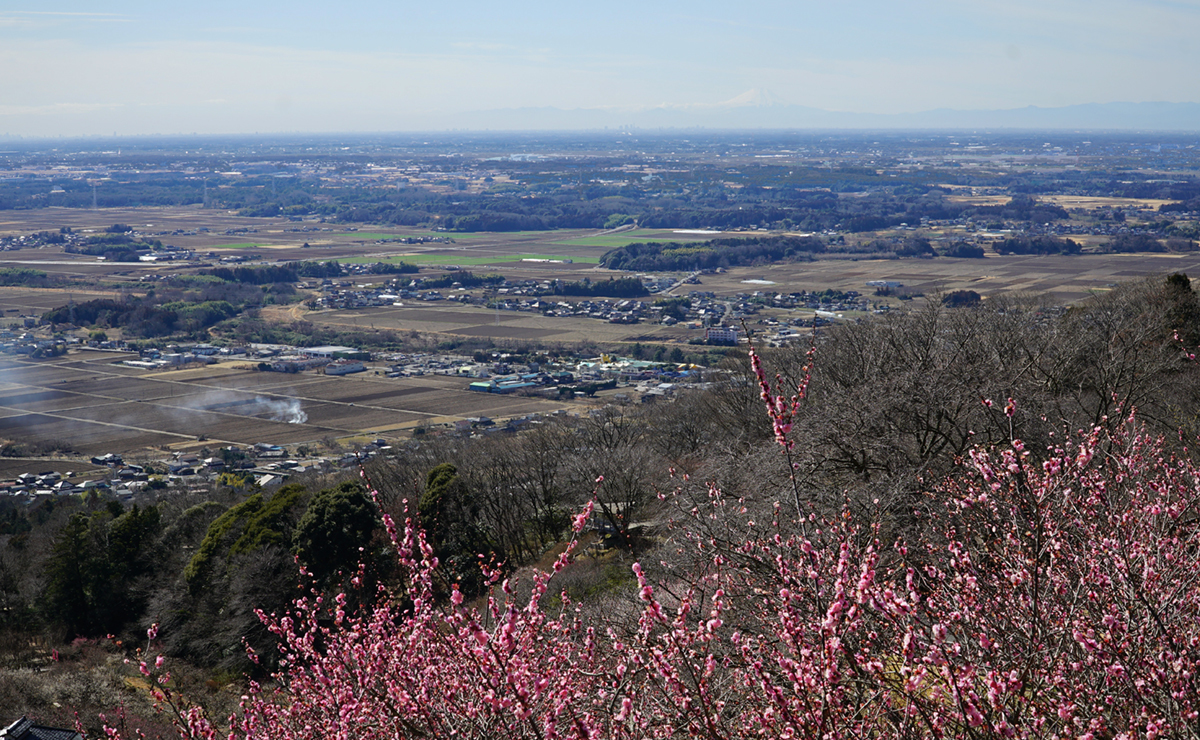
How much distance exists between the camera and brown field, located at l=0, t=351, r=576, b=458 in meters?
45.5

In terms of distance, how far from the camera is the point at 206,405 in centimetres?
5125

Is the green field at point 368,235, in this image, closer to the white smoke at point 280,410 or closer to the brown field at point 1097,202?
the white smoke at point 280,410

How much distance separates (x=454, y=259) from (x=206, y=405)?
6112 centimetres

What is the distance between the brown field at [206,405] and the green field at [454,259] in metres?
48.3

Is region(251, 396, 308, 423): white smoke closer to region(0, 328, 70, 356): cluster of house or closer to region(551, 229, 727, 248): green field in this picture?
region(0, 328, 70, 356): cluster of house

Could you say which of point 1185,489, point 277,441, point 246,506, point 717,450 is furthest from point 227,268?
point 1185,489

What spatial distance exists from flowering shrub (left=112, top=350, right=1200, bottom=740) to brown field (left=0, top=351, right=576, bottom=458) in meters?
39.0

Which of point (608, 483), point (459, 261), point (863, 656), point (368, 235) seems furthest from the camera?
point (368, 235)

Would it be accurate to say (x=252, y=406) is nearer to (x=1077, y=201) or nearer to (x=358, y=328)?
(x=358, y=328)


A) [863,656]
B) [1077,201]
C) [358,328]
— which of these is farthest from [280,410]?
[1077,201]

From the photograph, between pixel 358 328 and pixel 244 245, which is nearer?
pixel 358 328

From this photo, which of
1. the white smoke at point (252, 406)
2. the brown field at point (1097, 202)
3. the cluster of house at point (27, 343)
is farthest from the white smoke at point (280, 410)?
the brown field at point (1097, 202)

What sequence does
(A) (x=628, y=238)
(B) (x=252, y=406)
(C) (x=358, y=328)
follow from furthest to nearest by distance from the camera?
(A) (x=628, y=238) < (C) (x=358, y=328) < (B) (x=252, y=406)

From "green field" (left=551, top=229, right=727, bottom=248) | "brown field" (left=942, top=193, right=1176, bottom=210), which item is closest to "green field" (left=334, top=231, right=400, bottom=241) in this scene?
"green field" (left=551, top=229, right=727, bottom=248)
